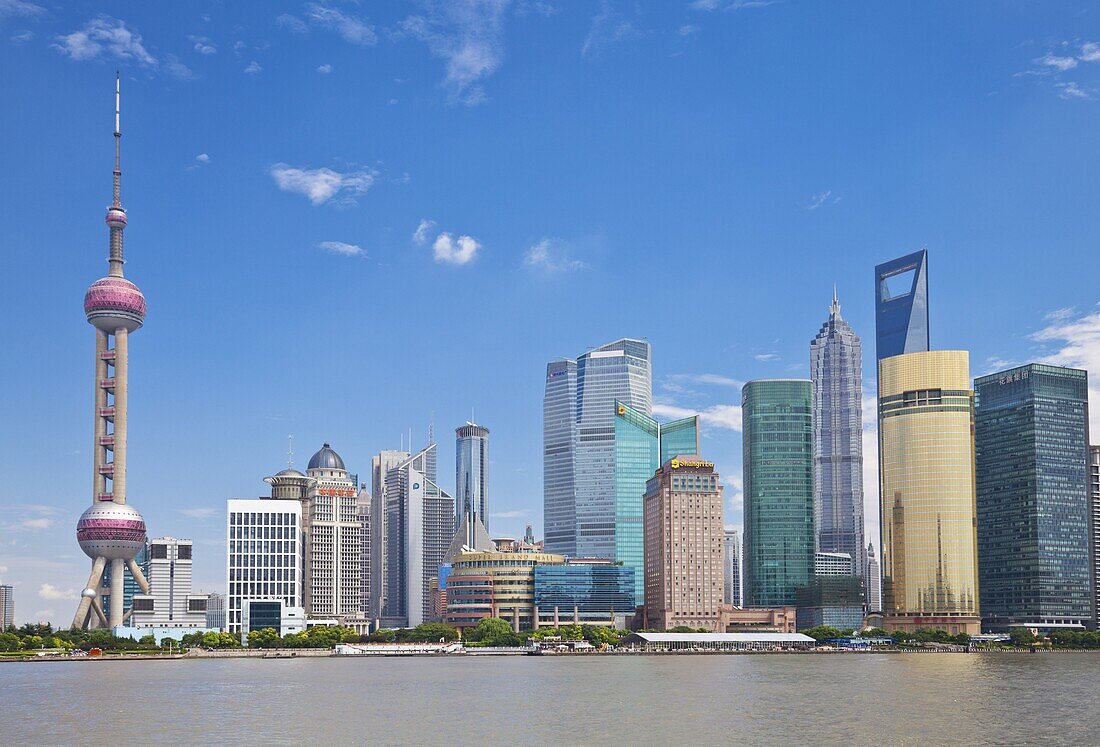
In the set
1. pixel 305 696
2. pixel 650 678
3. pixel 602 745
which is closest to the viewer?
pixel 602 745

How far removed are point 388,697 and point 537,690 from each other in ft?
68.5

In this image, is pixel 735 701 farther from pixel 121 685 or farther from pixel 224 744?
pixel 121 685

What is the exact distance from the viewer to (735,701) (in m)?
144

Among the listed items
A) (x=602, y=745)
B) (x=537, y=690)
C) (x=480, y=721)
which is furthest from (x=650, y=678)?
(x=602, y=745)

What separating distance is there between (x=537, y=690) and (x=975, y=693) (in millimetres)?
54903

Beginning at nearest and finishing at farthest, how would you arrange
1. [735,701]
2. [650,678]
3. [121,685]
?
[735,701], [121,685], [650,678]

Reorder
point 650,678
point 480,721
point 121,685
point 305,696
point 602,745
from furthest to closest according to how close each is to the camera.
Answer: point 650,678 → point 121,685 → point 305,696 → point 480,721 → point 602,745

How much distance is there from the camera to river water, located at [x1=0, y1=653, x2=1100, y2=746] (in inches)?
4306

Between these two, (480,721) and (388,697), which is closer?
(480,721)

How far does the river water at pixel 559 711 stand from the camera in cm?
10938

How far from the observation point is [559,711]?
434ft

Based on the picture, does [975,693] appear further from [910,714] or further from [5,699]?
[5,699]

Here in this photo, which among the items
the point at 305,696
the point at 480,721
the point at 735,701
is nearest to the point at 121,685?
the point at 305,696

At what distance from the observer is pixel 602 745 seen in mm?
103938
